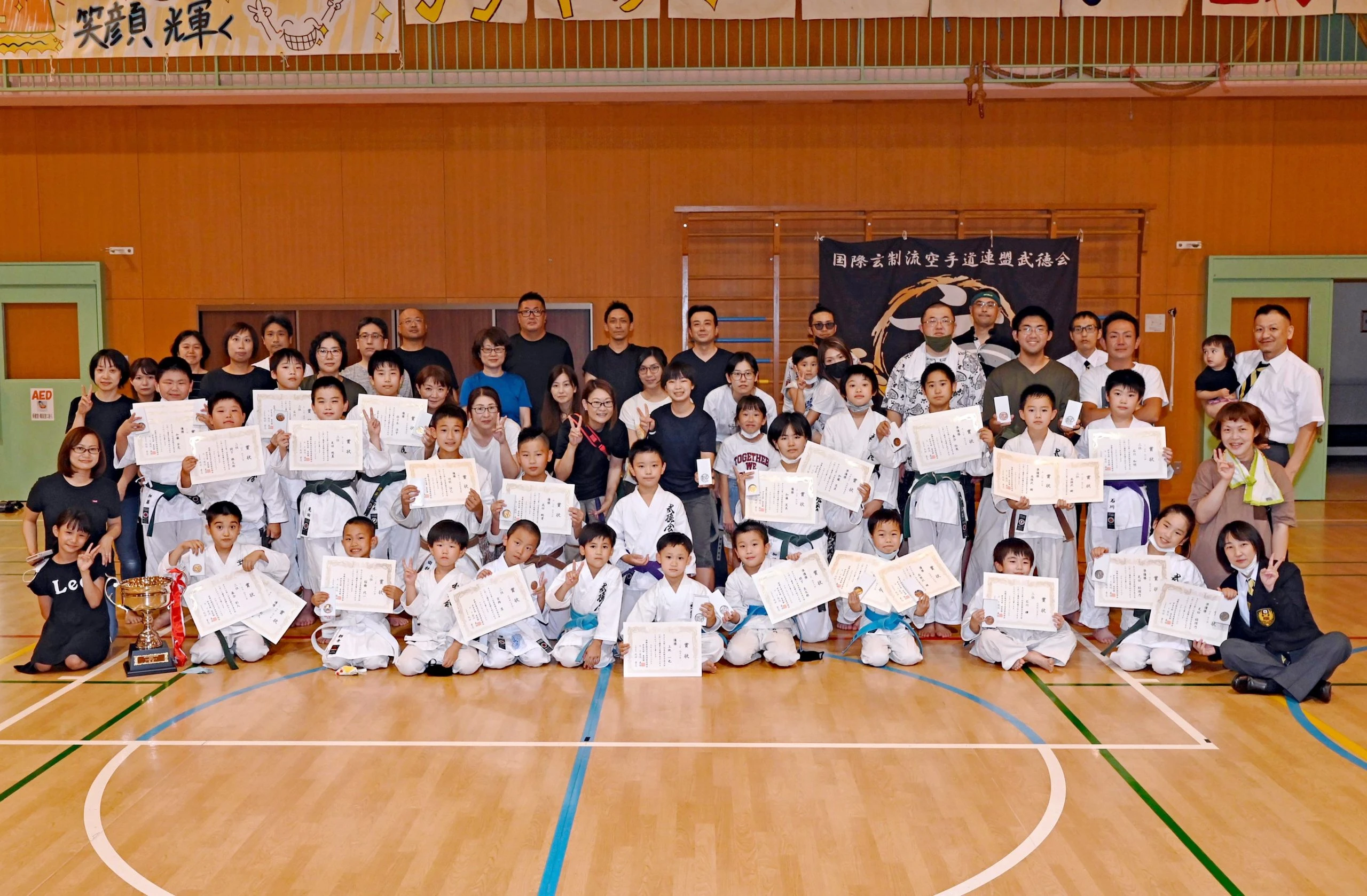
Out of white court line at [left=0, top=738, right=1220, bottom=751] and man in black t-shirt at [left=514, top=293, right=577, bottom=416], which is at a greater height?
man in black t-shirt at [left=514, top=293, right=577, bottom=416]

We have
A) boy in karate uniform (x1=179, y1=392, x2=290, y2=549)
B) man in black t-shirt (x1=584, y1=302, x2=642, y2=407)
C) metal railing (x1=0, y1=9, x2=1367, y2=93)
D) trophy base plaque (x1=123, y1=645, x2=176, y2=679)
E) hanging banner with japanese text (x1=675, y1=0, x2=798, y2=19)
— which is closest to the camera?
trophy base plaque (x1=123, y1=645, x2=176, y2=679)

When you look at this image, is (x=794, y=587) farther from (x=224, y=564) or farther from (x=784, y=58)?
(x=784, y=58)

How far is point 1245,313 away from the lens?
40.1 feet

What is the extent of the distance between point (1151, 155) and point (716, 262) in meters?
5.02

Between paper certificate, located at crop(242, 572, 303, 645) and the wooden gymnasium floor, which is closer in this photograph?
the wooden gymnasium floor

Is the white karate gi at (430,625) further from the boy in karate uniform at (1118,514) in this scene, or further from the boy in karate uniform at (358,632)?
the boy in karate uniform at (1118,514)

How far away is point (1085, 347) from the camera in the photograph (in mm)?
7785

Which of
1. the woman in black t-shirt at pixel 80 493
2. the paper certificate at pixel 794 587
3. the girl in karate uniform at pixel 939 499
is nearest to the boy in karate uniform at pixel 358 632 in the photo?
the woman in black t-shirt at pixel 80 493

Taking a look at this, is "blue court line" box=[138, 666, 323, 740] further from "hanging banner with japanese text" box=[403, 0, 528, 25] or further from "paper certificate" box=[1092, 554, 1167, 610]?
"hanging banner with japanese text" box=[403, 0, 528, 25]

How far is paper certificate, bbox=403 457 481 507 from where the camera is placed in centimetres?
684

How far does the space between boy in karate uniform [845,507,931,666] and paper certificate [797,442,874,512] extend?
0.23 m

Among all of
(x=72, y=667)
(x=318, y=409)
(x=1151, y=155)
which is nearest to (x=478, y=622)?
(x=318, y=409)

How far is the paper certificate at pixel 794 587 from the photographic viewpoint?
644cm

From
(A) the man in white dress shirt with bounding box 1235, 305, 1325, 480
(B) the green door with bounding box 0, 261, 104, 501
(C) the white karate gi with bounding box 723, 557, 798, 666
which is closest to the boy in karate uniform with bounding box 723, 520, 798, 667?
(C) the white karate gi with bounding box 723, 557, 798, 666
